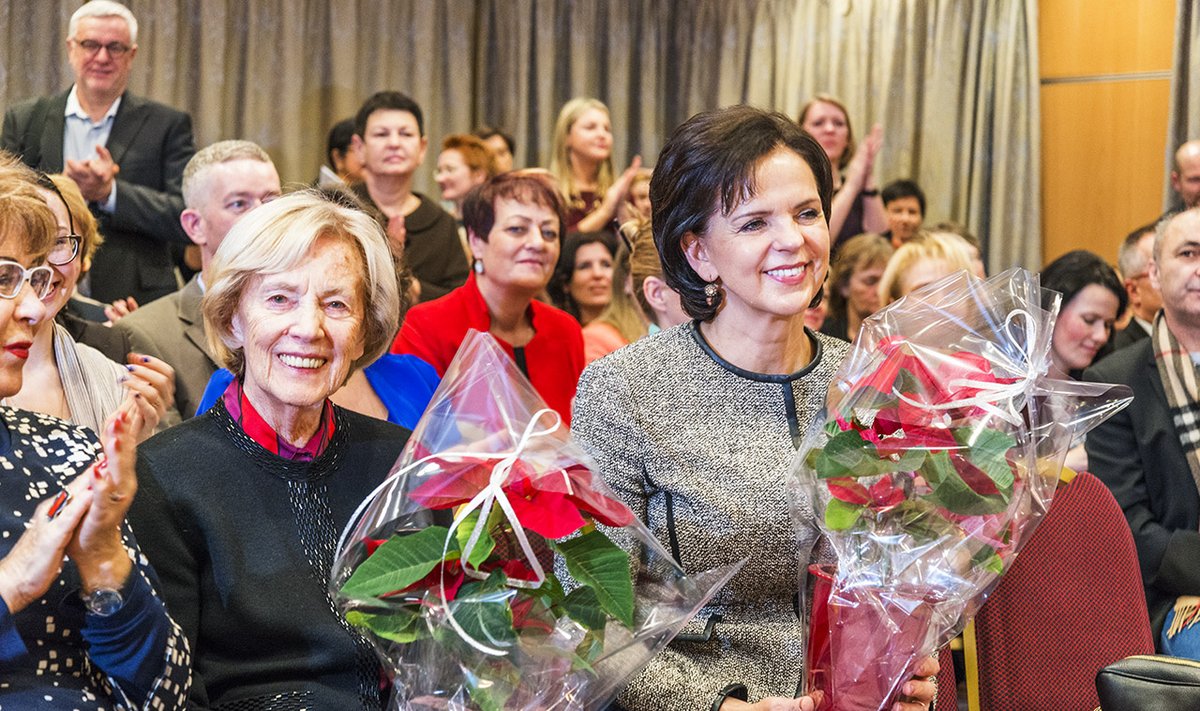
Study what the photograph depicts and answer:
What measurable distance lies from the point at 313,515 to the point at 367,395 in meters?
0.80

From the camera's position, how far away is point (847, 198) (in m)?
5.35

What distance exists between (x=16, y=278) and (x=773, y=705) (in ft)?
3.83

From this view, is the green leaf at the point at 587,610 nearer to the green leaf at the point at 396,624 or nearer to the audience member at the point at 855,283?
the green leaf at the point at 396,624

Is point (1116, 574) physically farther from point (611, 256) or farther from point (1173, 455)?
point (611, 256)

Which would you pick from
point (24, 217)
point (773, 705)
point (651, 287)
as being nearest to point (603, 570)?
point (773, 705)

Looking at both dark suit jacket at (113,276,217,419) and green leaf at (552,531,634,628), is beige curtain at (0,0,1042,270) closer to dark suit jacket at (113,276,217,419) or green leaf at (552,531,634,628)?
dark suit jacket at (113,276,217,419)

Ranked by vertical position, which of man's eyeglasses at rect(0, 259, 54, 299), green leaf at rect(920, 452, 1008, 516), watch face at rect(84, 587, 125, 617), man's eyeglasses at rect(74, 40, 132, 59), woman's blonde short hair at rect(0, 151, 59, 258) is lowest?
watch face at rect(84, 587, 125, 617)

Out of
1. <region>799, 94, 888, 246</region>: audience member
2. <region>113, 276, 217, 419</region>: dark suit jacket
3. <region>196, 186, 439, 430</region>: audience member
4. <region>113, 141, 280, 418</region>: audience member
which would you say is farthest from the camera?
<region>799, 94, 888, 246</region>: audience member

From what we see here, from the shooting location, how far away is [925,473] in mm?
1621

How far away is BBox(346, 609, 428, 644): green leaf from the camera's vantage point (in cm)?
150

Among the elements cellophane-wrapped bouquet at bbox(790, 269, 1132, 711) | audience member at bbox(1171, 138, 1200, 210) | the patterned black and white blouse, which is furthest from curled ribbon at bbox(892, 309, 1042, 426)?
audience member at bbox(1171, 138, 1200, 210)

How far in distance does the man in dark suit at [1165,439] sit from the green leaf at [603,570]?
6.07ft

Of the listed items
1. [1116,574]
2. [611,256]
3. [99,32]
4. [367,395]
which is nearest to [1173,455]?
[1116,574]

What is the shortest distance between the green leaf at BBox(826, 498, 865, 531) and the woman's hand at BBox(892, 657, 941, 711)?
0.25 metres
